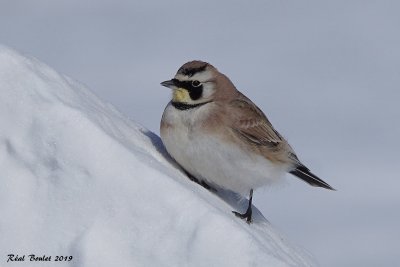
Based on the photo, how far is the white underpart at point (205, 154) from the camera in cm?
1016

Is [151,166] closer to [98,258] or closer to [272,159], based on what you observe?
[98,258]

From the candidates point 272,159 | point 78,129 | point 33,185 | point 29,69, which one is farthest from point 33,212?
point 272,159

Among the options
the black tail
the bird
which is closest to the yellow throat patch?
the bird

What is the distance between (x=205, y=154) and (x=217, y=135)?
0.28 meters

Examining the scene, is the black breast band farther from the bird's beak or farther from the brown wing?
the brown wing

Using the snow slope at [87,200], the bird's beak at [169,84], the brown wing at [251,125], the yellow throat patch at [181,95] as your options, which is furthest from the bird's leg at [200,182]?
the snow slope at [87,200]

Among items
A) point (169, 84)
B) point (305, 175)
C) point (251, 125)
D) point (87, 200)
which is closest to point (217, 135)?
point (251, 125)

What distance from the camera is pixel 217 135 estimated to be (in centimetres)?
1035

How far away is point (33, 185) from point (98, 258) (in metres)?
0.78

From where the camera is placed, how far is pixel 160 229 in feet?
24.5

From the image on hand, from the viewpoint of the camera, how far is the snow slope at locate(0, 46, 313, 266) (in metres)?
7.21

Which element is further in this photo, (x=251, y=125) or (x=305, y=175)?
(x=305, y=175)

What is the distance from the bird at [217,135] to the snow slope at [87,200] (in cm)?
202

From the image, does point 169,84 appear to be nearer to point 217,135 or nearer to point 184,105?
point 184,105
